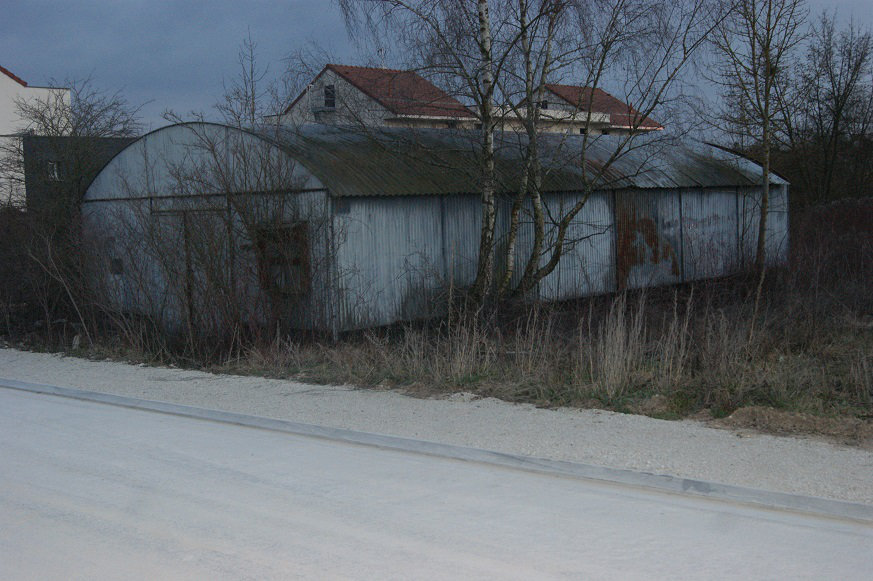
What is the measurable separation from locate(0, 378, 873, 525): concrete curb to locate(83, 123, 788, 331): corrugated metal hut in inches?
157

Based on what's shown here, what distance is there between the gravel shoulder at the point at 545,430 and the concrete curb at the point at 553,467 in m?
0.14

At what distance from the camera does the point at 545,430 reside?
754 centimetres

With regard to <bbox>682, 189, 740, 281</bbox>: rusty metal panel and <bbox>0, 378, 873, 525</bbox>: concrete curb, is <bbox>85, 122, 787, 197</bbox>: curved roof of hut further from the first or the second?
<bbox>0, 378, 873, 525</bbox>: concrete curb

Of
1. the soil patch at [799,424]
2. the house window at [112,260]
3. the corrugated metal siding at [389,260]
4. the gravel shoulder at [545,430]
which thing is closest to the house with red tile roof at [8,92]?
the house window at [112,260]

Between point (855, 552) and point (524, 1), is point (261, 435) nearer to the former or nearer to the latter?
point (855, 552)

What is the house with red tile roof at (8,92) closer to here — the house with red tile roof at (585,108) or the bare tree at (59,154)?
the bare tree at (59,154)

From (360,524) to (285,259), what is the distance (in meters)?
8.33

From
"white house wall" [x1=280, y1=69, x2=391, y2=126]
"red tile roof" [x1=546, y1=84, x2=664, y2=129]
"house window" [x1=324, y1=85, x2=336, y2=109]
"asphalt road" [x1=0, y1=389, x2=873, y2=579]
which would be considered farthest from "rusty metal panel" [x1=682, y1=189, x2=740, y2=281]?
"asphalt road" [x1=0, y1=389, x2=873, y2=579]

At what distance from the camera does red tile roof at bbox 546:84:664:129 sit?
14.8 metres

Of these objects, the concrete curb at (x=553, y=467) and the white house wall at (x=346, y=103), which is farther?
the white house wall at (x=346, y=103)

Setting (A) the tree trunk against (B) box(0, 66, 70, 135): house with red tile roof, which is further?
(B) box(0, 66, 70, 135): house with red tile roof

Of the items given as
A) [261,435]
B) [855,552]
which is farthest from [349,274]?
[855,552]

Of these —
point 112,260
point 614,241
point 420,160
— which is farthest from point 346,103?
point 614,241

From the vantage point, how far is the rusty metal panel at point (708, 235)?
21.0 meters
